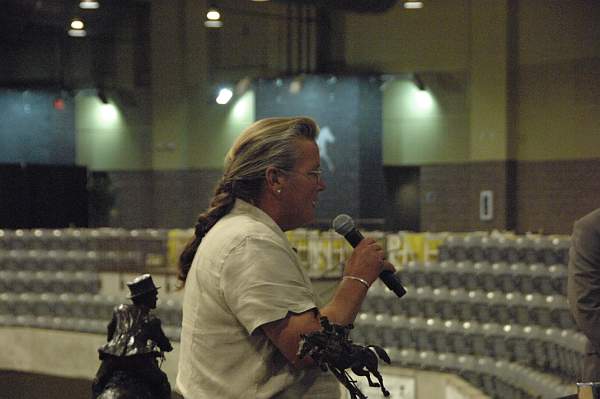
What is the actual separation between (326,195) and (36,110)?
5697mm

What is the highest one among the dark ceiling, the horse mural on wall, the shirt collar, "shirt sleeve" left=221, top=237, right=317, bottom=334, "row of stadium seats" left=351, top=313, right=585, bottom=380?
the dark ceiling

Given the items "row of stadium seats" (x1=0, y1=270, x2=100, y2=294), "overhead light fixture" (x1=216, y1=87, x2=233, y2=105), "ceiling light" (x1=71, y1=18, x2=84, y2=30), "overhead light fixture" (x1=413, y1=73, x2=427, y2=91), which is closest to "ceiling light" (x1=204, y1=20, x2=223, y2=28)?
"overhead light fixture" (x1=216, y1=87, x2=233, y2=105)

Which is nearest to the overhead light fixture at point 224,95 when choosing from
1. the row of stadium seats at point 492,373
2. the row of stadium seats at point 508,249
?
the row of stadium seats at point 508,249

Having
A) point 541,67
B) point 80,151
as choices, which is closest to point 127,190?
point 80,151

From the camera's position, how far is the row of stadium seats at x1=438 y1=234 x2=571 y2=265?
6.61 metres

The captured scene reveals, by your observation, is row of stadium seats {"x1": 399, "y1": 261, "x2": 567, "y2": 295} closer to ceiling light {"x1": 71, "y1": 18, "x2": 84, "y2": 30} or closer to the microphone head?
the microphone head

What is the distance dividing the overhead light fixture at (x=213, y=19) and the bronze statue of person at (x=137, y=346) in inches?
450

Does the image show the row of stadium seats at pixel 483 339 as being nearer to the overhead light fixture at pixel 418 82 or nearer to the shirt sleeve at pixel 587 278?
the shirt sleeve at pixel 587 278

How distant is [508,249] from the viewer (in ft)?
22.5

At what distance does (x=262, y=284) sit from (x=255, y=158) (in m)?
0.26

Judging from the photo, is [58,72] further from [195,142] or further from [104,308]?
[104,308]

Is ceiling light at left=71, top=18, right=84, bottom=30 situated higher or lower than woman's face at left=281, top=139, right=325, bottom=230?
higher

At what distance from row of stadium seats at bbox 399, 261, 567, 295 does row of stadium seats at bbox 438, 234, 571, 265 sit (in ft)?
0.17

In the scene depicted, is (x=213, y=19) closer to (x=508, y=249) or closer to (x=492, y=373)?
(x=508, y=249)
